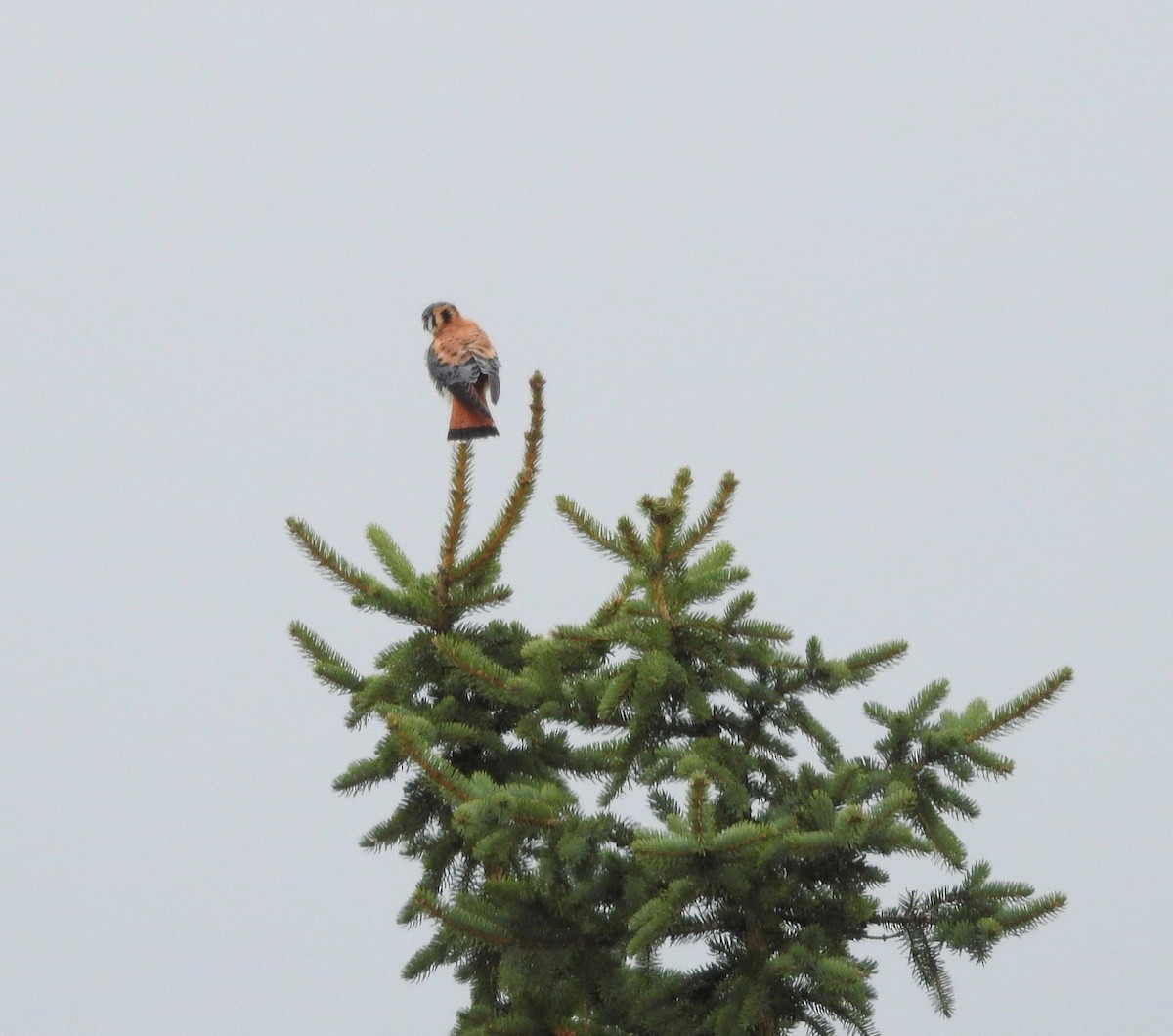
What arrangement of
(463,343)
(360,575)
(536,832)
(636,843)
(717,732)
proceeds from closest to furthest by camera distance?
(636,843), (536,832), (717,732), (360,575), (463,343)

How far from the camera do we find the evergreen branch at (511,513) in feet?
15.7

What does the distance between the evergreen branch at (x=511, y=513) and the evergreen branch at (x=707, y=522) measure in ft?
2.12

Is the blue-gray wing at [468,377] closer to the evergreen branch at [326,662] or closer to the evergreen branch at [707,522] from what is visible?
the evergreen branch at [326,662]

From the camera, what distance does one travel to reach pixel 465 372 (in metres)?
5.75

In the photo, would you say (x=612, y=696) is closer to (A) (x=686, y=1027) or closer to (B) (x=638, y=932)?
(B) (x=638, y=932)

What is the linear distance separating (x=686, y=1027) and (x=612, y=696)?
37.3 inches

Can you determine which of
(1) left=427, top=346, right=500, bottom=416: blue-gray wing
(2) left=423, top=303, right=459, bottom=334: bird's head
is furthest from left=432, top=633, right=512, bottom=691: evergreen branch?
(2) left=423, top=303, right=459, bottom=334: bird's head

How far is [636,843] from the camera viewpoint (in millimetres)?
3836

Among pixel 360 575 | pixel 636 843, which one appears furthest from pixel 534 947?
pixel 360 575

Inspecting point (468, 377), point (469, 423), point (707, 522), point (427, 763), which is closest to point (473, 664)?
point (427, 763)

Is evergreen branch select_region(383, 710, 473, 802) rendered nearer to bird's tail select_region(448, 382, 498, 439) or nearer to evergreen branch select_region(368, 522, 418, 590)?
evergreen branch select_region(368, 522, 418, 590)

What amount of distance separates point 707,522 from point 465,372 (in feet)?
5.49

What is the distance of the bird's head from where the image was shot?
617 cm

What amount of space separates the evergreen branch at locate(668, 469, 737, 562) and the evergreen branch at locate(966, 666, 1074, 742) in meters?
0.92
